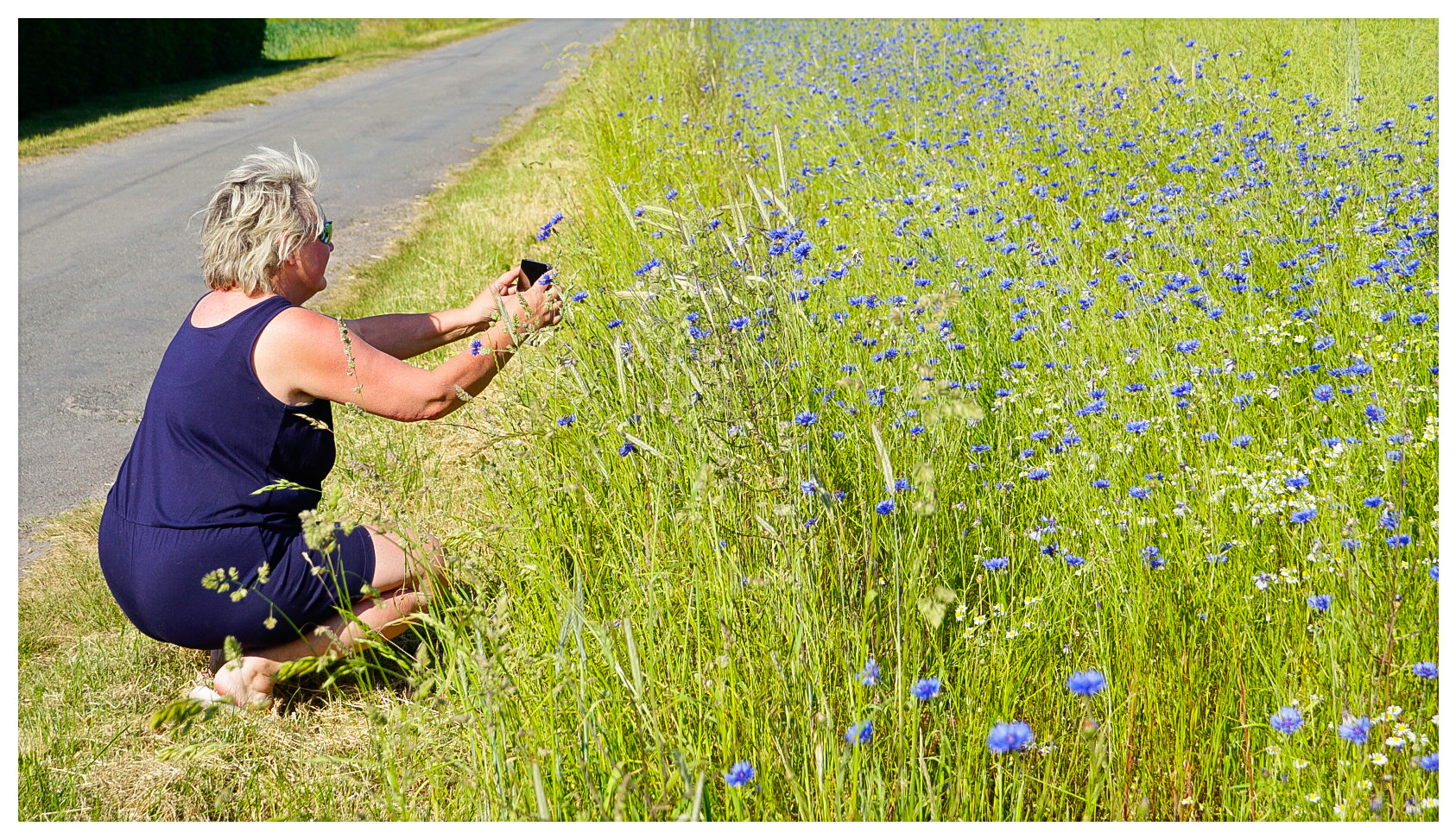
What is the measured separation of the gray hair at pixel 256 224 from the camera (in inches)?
94.5

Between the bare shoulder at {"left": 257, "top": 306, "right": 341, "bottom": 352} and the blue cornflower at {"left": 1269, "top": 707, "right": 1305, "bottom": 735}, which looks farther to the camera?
the bare shoulder at {"left": 257, "top": 306, "right": 341, "bottom": 352}

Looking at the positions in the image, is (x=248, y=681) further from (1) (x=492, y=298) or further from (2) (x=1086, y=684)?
(2) (x=1086, y=684)

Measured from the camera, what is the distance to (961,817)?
5.03 ft

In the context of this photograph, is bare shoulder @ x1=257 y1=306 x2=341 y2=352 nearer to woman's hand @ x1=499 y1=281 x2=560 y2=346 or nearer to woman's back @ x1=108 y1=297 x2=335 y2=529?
woman's back @ x1=108 y1=297 x2=335 y2=529

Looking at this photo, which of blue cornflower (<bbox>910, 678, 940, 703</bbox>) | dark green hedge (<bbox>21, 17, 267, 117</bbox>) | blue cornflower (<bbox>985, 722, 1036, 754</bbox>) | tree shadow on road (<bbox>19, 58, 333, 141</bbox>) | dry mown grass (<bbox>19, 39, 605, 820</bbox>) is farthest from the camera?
dark green hedge (<bbox>21, 17, 267, 117</bbox>)

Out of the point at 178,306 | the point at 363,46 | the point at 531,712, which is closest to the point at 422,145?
the point at 178,306

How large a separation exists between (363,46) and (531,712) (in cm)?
2340

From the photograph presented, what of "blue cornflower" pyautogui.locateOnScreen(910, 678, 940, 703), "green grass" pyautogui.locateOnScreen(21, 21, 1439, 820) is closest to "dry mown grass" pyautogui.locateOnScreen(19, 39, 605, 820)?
"green grass" pyautogui.locateOnScreen(21, 21, 1439, 820)

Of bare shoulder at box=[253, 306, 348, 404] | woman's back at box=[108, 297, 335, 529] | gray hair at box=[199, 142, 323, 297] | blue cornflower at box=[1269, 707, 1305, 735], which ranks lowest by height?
blue cornflower at box=[1269, 707, 1305, 735]

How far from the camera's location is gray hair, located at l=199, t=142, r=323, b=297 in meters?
2.40

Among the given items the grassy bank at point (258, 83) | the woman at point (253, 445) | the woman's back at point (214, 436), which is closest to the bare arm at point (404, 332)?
the woman at point (253, 445)

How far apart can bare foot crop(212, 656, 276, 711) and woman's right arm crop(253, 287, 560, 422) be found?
0.62 m

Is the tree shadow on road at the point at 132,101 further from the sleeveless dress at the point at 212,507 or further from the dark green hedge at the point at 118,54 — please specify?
the sleeveless dress at the point at 212,507

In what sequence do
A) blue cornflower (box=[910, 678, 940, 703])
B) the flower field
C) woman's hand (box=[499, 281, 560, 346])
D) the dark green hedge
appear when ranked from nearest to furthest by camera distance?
1. blue cornflower (box=[910, 678, 940, 703])
2. the flower field
3. woman's hand (box=[499, 281, 560, 346])
4. the dark green hedge
